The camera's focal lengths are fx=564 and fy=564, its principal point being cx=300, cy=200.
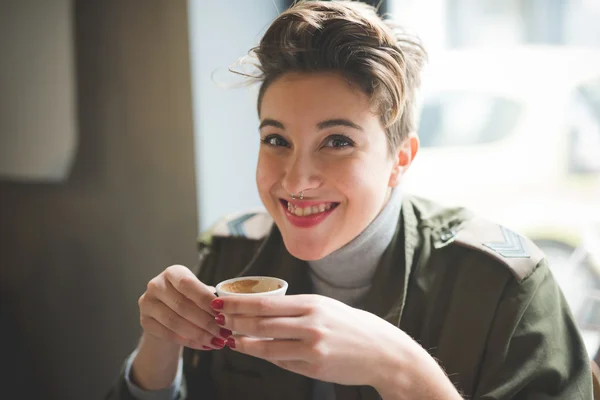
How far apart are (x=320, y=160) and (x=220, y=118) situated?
472 mm

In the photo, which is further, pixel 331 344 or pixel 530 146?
pixel 530 146

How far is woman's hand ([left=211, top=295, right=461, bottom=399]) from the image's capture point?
716 mm

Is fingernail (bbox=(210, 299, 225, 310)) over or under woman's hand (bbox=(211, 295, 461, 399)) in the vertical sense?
over

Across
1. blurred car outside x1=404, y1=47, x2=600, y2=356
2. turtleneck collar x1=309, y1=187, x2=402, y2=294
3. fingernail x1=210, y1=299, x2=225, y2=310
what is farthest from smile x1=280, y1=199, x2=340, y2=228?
blurred car outside x1=404, y1=47, x2=600, y2=356

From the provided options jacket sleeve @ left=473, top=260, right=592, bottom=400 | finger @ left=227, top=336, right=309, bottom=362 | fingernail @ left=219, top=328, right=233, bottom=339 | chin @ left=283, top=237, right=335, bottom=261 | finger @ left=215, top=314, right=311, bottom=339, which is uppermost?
chin @ left=283, top=237, right=335, bottom=261

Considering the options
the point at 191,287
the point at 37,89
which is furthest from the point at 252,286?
the point at 37,89

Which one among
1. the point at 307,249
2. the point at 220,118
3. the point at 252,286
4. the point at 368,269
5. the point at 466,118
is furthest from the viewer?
the point at 466,118

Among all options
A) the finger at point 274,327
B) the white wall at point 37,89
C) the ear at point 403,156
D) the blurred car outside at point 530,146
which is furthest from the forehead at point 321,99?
the white wall at point 37,89

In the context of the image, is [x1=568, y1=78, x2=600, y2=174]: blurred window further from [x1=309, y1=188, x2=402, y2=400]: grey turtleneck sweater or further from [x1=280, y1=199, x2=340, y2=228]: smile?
[x1=280, y1=199, x2=340, y2=228]: smile

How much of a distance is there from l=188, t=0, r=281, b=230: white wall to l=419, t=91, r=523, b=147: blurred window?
484 mm

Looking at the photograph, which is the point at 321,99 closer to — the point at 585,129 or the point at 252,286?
the point at 252,286

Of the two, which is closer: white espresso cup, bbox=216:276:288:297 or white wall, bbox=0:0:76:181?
white espresso cup, bbox=216:276:288:297

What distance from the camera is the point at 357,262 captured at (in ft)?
3.39

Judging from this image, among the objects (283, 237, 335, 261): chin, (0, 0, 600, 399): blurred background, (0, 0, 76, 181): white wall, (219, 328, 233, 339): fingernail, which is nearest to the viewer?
(219, 328, 233, 339): fingernail
